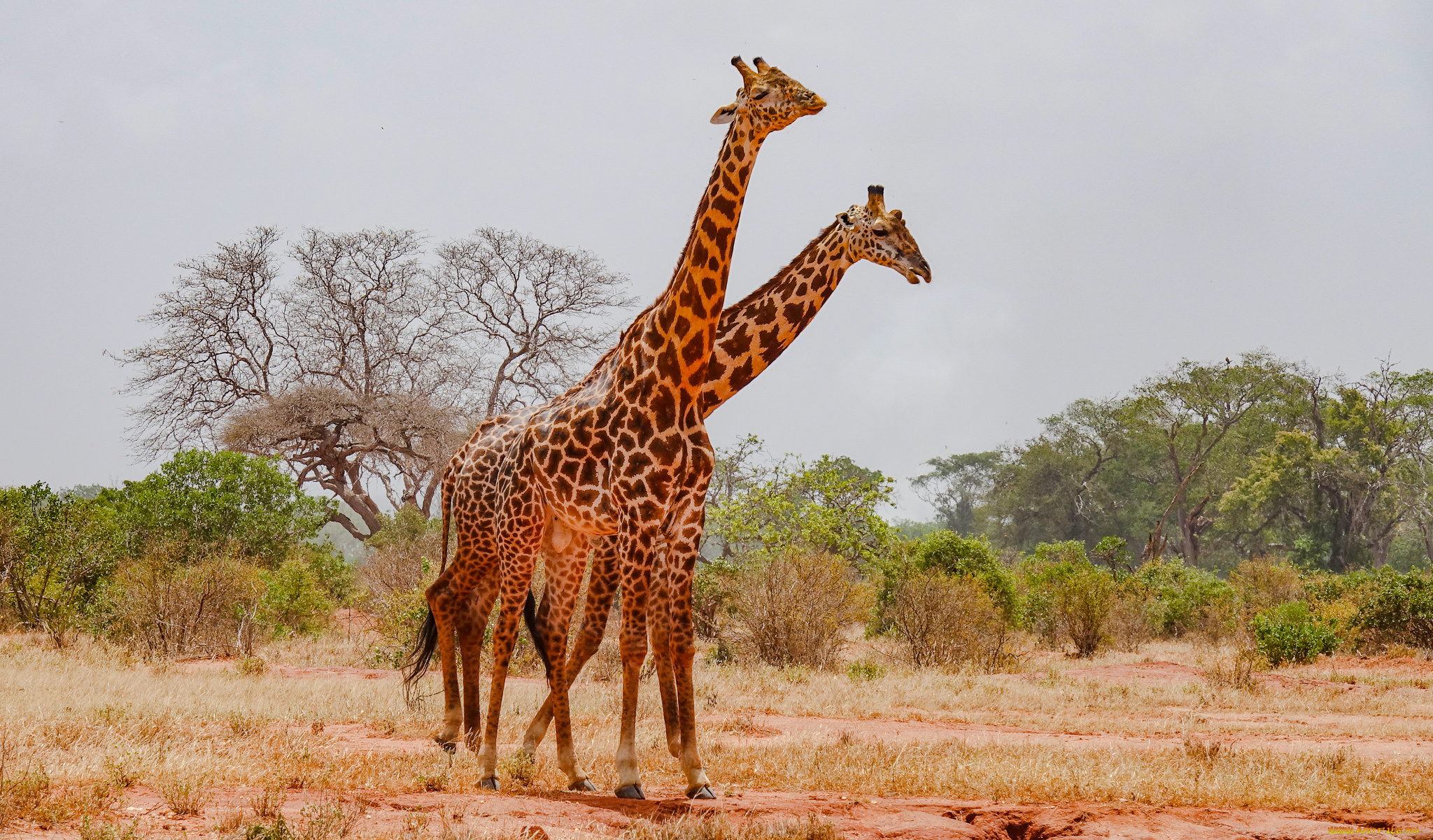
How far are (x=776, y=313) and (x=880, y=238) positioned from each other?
0.83m

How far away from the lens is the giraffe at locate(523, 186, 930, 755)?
21.7ft

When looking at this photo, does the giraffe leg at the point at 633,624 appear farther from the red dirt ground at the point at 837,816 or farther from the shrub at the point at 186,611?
the shrub at the point at 186,611

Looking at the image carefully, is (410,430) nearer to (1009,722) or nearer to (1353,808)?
(1009,722)

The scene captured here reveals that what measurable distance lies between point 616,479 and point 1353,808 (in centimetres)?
405

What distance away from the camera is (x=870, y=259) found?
6891 mm

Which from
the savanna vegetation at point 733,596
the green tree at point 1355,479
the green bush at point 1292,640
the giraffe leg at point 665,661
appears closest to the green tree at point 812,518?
the savanna vegetation at point 733,596

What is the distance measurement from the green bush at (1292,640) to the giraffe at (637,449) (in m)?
12.2

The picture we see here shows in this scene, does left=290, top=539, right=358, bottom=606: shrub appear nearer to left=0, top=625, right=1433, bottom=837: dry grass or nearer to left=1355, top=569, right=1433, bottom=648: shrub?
left=0, top=625, right=1433, bottom=837: dry grass

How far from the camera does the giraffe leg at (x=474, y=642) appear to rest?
6844 mm

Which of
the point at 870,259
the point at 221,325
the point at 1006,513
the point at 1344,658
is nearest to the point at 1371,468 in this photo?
the point at 1006,513

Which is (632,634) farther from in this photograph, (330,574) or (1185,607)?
(330,574)

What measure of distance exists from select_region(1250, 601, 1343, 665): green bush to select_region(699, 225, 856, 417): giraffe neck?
445 inches

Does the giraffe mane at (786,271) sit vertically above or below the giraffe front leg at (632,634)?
above

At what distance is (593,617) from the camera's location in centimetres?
666
